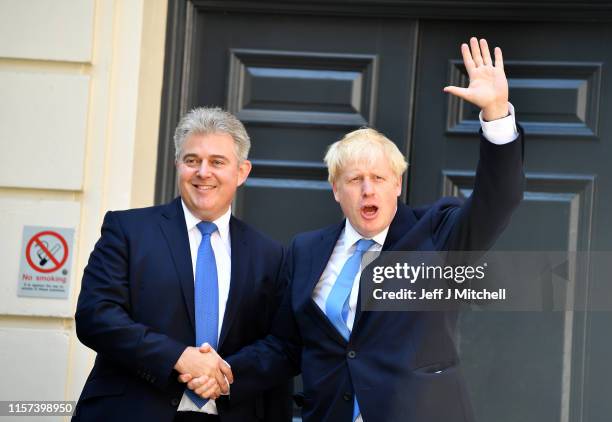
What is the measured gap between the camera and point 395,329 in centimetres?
337

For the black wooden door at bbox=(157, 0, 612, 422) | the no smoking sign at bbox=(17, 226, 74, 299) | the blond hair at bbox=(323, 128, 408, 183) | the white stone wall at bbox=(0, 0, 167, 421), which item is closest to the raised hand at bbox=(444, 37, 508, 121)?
the blond hair at bbox=(323, 128, 408, 183)

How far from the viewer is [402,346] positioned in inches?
132

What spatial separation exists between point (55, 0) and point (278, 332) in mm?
2027

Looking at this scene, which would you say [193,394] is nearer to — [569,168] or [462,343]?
[462,343]

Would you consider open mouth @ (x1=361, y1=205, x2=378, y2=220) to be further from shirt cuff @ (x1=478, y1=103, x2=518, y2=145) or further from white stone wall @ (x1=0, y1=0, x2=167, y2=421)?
white stone wall @ (x1=0, y1=0, x2=167, y2=421)

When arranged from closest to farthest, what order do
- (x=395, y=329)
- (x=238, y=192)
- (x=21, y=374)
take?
(x=395, y=329) → (x=21, y=374) → (x=238, y=192)

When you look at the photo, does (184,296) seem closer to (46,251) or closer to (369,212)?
(369,212)

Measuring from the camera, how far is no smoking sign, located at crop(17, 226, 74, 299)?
452 cm

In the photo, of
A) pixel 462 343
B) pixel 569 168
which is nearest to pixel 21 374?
pixel 462 343

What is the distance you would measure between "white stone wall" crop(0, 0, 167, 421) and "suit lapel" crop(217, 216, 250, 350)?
3.26 ft

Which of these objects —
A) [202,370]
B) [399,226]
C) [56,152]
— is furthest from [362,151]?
[56,152]

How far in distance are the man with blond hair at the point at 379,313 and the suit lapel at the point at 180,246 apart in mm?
281

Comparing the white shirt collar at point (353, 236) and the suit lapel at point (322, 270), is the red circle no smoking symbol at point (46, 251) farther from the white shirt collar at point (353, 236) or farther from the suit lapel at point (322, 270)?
the white shirt collar at point (353, 236)

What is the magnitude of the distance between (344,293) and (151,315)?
71 cm
